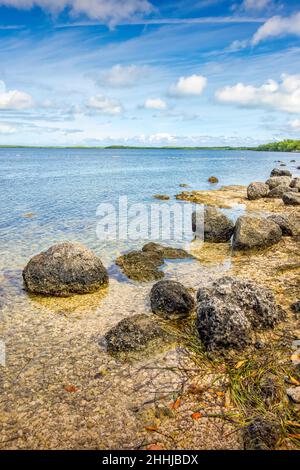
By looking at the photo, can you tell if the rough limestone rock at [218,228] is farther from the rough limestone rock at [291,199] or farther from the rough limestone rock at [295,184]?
the rough limestone rock at [295,184]

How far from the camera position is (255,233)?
16734 mm

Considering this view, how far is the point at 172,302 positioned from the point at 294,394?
168 inches

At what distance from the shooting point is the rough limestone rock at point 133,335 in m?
8.39

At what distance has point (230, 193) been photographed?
38188 mm

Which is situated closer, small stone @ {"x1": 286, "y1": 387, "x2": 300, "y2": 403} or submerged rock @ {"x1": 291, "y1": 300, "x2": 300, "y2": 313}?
small stone @ {"x1": 286, "y1": 387, "x2": 300, "y2": 403}

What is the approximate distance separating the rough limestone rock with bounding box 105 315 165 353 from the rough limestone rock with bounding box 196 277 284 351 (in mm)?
1249

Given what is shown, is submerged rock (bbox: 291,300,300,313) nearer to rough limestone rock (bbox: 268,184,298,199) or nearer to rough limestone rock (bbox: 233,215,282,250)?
rough limestone rock (bbox: 233,215,282,250)

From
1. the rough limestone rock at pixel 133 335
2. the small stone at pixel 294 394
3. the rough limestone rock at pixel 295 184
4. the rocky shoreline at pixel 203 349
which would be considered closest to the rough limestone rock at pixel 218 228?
the rocky shoreline at pixel 203 349

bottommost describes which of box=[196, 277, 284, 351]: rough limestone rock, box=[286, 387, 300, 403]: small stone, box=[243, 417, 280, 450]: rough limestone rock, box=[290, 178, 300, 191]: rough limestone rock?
box=[243, 417, 280, 450]: rough limestone rock

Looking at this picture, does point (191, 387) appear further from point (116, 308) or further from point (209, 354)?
point (116, 308)

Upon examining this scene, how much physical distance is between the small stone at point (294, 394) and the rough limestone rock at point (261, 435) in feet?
2.68

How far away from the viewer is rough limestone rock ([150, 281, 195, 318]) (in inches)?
395

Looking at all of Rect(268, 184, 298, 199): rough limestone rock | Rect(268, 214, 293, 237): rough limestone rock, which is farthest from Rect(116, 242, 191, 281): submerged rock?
Rect(268, 184, 298, 199): rough limestone rock

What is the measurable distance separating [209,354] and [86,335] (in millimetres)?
3487
